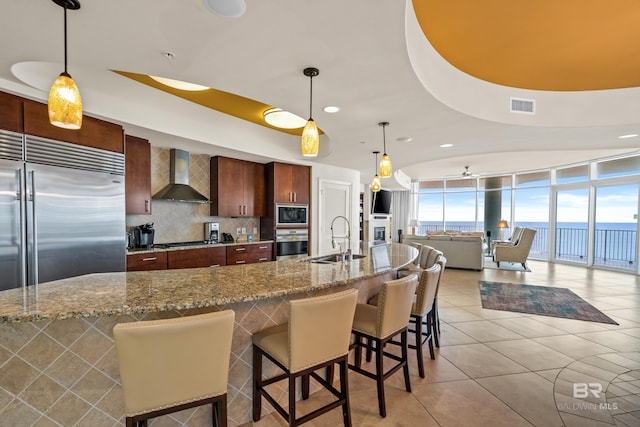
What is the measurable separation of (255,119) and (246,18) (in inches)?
114

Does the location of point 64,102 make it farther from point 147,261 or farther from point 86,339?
point 147,261

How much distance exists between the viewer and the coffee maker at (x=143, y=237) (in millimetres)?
3908

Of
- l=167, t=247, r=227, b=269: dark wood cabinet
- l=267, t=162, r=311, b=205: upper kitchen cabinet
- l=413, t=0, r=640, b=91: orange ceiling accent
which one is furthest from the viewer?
l=267, t=162, r=311, b=205: upper kitchen cabinet

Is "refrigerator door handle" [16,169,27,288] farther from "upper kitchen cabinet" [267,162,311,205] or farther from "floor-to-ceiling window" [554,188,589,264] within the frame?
"floor-to-ceiling window" [554,188,589,264]

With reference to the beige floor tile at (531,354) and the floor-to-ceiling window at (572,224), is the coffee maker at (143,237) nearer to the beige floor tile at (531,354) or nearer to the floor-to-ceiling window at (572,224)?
the beige floor tile at (531,354)

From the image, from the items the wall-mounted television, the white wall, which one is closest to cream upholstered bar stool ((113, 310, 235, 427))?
the white wall

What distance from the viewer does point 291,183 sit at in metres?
5.55

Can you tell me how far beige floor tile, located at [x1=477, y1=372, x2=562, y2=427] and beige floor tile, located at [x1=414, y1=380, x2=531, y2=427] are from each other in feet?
0.24

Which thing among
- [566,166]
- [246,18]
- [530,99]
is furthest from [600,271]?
[246,18]

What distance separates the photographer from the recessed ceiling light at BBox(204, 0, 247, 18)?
1443 millimetres

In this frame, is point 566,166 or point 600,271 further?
point 566,166

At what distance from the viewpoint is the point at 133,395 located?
1.17 metres

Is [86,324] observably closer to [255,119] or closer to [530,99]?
[255,119]

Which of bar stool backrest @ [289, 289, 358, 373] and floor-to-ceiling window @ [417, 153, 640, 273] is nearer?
bar stool backrest @ [289, 289, 358, 373]
